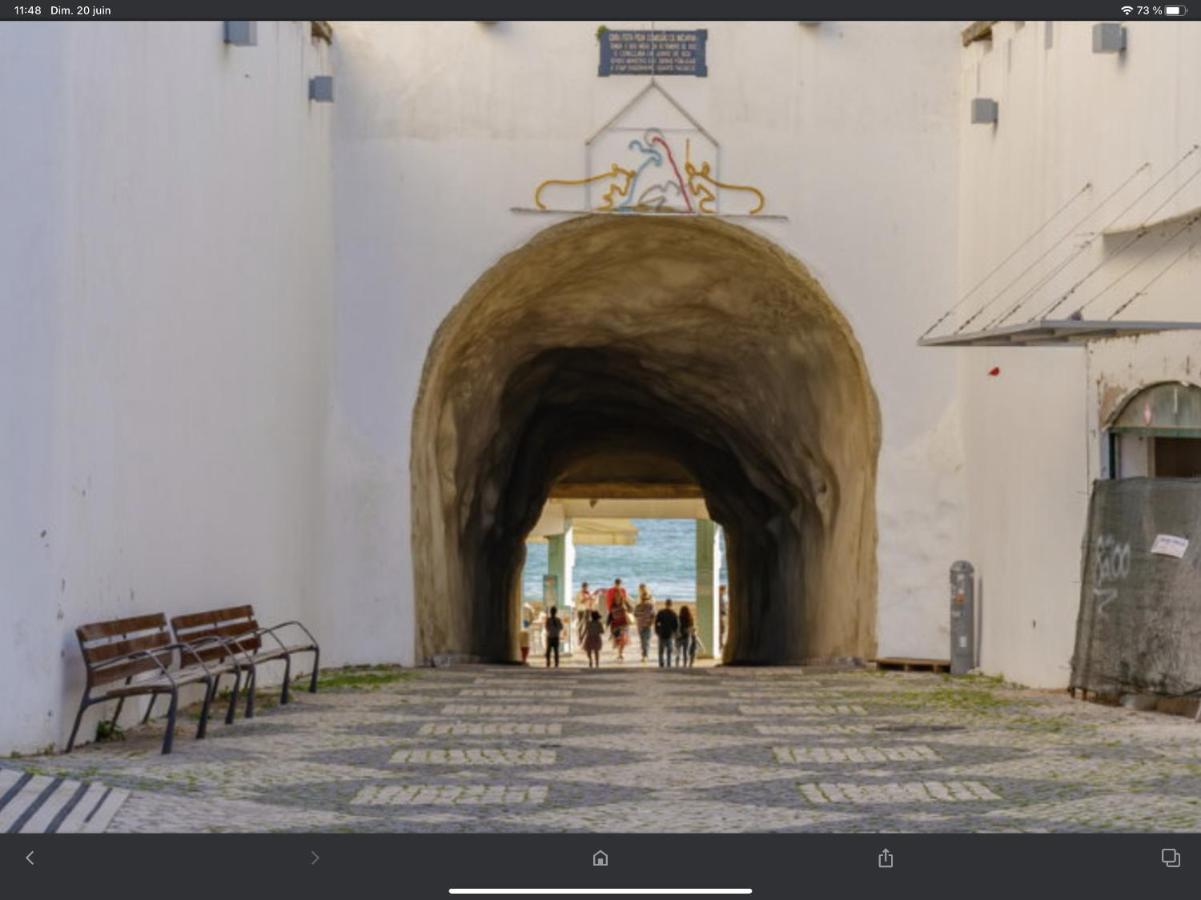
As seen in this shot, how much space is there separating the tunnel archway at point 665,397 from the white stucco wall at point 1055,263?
149cm

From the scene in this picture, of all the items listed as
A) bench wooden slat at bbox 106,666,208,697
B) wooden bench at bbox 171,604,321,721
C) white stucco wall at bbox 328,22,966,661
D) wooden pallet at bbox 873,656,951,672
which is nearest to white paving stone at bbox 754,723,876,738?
wooden bench at bbox 171,604,321,721

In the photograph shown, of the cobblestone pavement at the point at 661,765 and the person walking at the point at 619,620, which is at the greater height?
the cobblestone pavement at the point at 661,765

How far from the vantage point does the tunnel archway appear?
16438 mm

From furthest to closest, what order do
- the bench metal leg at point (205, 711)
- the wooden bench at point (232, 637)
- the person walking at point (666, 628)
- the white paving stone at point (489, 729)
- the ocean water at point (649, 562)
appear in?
1. the ocean water at point (649, 562)
2. the person walking at point (666, 628)
3. the wooden bench at point (232, 637)
4. the white paving stone at point (489, 729)
5. the bench metal leg at point (205, 711)

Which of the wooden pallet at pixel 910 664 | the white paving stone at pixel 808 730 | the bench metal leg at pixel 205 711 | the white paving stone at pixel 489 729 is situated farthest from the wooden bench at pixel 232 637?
the wooden pallet at pixel 910 664

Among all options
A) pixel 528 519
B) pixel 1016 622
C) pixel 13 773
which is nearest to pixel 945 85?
pixel 1016 622

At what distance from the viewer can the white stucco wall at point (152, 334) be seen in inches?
358

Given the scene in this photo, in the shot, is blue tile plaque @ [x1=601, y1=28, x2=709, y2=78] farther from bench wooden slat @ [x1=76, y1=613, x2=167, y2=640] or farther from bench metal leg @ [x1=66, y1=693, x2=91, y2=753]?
bench metal leg @ [x1=66, y1=693, x2=91, y2=753]

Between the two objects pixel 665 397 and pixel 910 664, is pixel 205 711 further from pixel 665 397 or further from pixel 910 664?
pixel 665 397

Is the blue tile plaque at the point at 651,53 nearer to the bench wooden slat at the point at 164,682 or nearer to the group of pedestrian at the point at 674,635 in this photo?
the bench wooden slat at the point at 164,682

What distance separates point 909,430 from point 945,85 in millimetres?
3091

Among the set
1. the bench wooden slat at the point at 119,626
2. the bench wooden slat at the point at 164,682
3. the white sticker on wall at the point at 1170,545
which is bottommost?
the bench wooden slat at the point at 164,682

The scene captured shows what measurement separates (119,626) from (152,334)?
1977 mm

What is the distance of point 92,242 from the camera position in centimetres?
978
